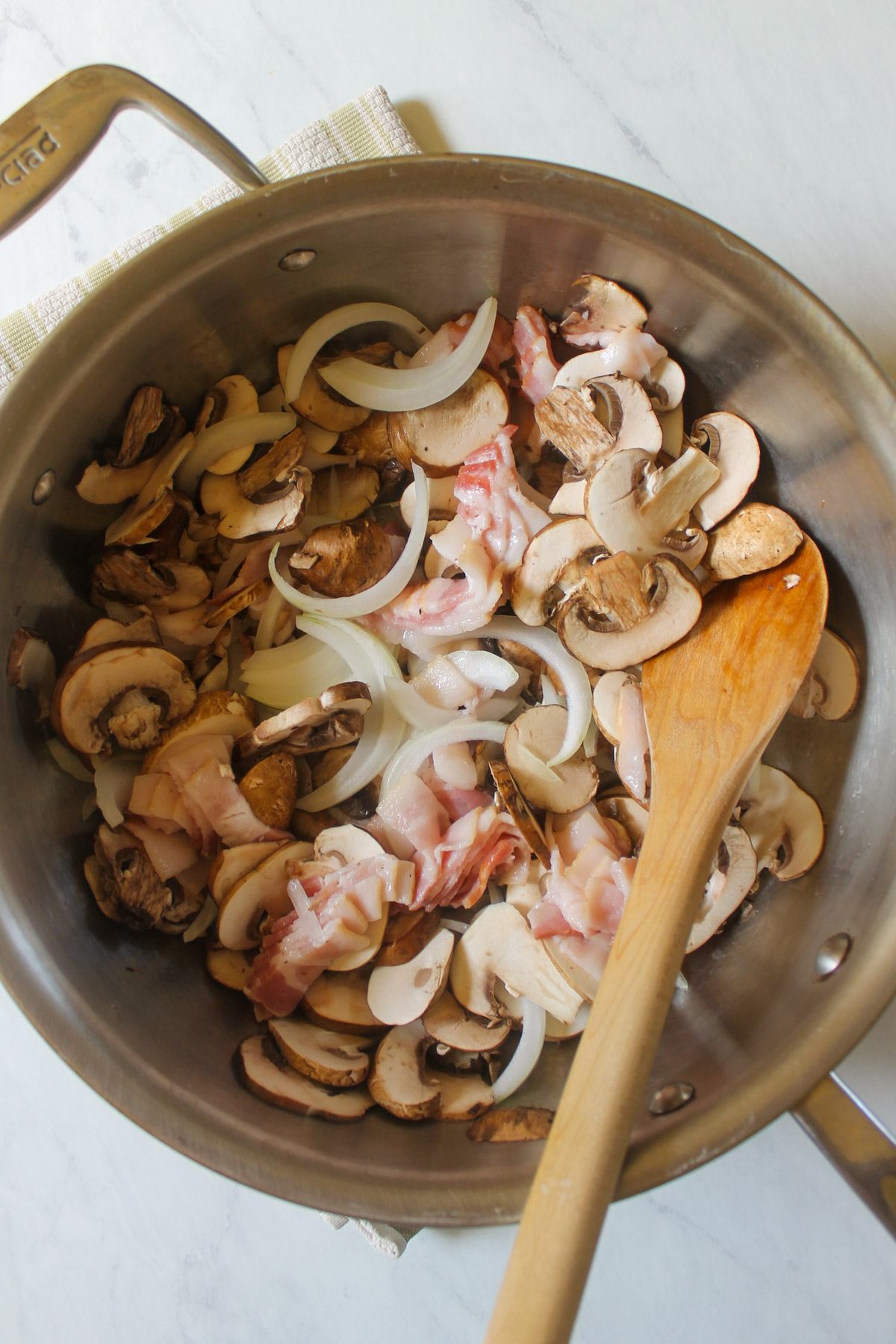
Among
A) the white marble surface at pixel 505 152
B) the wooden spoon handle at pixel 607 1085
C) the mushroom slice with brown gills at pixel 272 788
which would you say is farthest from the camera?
the white marble surface at pixel 505 152

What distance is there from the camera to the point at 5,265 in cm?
180

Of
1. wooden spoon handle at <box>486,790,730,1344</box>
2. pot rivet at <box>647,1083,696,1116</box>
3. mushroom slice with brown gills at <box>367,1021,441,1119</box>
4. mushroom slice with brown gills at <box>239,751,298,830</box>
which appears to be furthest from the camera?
mushroom slice with brown gills at <box>239,751,298,830</box>

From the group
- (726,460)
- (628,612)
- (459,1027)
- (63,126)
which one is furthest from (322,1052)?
(63,126)

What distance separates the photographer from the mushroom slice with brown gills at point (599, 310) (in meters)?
1.38

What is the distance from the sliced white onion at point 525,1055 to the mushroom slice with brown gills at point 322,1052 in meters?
0.23

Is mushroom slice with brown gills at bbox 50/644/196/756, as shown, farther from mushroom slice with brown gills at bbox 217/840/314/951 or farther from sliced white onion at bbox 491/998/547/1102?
sliced white onion at bbox 491/998/547/1102

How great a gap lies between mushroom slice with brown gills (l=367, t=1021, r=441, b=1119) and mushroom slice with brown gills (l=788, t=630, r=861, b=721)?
884 mm

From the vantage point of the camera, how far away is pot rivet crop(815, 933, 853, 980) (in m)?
1.24

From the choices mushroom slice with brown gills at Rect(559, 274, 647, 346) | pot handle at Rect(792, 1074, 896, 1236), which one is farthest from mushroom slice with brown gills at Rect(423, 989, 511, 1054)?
mushroom slice with brown gills at Rect(559, 274, 647, 346)

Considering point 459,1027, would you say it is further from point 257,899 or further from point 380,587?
point 380,587

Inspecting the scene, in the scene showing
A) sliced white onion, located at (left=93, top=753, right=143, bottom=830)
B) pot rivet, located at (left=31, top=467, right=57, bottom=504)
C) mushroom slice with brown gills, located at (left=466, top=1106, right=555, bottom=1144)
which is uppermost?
pot rivet, located at (left=31, top=467, right=57, bottom=504)

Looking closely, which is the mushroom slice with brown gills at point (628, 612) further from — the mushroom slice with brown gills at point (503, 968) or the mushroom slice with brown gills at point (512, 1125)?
the mushroom slice with brown gills at point (512, 1125)

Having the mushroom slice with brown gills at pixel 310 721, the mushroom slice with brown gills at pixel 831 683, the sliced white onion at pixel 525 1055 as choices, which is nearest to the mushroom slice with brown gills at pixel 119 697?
the mushroom slice with brown gills at pixel 310 721

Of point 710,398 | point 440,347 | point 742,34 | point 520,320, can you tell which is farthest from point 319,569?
point 742,34
